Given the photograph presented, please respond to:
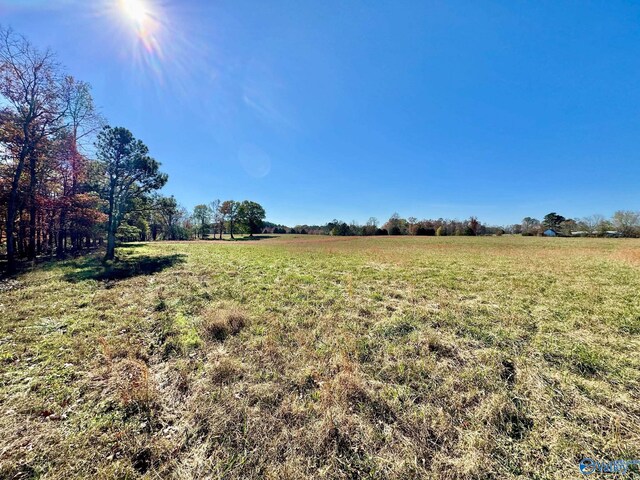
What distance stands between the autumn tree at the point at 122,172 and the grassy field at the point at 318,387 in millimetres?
12534

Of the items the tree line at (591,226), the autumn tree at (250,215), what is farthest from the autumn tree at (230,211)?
the tree line at (591,226)

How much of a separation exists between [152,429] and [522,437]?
15.3 ft

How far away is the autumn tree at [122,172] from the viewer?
1595 cm

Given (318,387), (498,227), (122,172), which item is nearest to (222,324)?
(318,387)

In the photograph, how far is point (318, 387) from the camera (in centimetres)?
354

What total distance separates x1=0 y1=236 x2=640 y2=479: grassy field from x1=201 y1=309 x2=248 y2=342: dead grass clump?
41 millimetres

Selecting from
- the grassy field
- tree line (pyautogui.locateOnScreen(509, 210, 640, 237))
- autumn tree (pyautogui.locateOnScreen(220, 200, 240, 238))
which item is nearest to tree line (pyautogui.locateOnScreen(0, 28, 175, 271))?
the grassy field

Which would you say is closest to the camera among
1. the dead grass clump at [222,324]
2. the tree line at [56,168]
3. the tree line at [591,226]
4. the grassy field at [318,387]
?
the grassy field at [318,387]

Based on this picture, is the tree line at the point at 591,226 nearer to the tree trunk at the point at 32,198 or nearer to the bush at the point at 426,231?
the bush at the point at 426,231

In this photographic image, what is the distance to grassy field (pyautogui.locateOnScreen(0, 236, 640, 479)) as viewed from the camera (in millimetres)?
2395

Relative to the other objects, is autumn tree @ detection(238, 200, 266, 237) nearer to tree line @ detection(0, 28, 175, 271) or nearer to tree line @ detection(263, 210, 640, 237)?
tree line @ detection(263, 210, 640, 237)

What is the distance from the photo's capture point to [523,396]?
129 inches

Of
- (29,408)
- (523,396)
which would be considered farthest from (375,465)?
(29,408)

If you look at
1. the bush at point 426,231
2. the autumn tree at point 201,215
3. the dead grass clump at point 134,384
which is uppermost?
the autumn tree at point 201,215
